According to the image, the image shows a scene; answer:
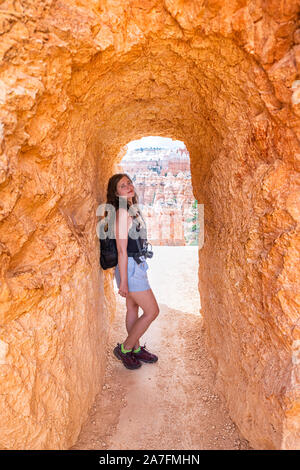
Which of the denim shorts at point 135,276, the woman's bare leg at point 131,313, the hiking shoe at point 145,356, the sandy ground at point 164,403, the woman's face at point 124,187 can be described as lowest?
the sandy ground at point 164,403

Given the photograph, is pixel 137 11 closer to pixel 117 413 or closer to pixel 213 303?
pixel 213 303

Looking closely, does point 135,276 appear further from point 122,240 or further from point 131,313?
point 131,313

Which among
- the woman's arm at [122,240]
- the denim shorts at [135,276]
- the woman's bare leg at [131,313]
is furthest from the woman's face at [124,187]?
the woman's bare leg at [131,313]

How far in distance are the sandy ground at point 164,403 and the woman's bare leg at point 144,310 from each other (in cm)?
40

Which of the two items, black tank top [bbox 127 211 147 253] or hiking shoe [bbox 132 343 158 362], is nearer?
black tank top [bbox 127 211 147 253]

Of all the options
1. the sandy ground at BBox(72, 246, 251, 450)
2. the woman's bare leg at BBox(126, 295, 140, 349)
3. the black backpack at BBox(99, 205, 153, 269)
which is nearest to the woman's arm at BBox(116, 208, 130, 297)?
the black backpack at BBox(99, 205, 153, 269)

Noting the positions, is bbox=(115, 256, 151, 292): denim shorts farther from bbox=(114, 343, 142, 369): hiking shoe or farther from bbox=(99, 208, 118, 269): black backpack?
bbox=(114, 343, 142, 369): hiking shoe

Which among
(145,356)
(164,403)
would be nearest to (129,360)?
(145,356)

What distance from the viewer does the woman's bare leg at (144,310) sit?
8.97 feet

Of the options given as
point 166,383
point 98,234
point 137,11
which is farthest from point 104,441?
point 137,11

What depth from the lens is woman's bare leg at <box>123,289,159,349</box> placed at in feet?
8.97

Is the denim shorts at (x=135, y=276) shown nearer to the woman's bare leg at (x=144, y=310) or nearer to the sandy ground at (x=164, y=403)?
the woman's bare leg at (x=144, y=310)

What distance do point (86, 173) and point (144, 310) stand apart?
1533 mm

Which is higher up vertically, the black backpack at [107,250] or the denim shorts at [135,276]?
the black backpack at [107,250]
